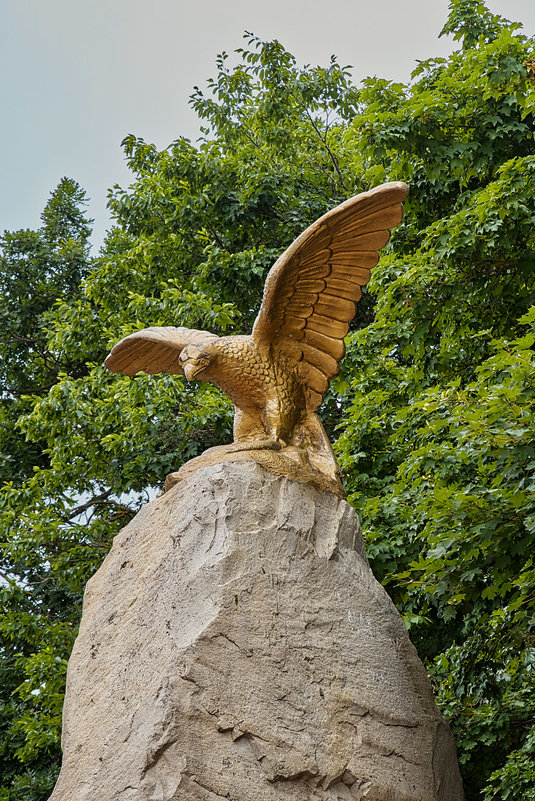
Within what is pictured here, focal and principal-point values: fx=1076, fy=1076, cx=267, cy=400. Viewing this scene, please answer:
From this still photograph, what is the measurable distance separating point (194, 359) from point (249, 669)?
1.72 meters

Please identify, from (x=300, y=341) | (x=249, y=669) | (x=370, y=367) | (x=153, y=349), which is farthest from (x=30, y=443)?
(x=249, y=669)

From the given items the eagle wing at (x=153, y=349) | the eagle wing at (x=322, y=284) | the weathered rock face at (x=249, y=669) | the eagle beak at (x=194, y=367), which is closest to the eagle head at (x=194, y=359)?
the eagle beak at (x=194, y=367)

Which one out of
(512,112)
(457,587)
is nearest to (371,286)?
(512,112)

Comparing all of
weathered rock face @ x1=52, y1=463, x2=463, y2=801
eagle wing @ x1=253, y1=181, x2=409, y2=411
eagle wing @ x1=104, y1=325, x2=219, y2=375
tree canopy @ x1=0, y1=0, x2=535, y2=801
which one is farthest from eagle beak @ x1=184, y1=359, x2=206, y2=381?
tree canopy @ x1=0, y1=0, x2=535, y2=801

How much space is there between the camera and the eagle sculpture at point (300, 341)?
566 centimetres

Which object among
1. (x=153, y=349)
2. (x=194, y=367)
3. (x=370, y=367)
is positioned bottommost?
(x=194, y=367)

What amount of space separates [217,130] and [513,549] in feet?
28.0

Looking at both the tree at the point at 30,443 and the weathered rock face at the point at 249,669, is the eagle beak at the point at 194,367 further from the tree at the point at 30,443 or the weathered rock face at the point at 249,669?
the tree at the point at 30,443

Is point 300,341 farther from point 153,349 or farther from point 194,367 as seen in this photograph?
point 153,349

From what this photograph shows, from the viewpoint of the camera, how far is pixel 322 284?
586 cm

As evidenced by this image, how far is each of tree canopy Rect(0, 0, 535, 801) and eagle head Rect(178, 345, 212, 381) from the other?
152 cm

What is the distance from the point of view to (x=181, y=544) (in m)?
5.09

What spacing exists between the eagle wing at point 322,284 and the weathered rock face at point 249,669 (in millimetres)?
863

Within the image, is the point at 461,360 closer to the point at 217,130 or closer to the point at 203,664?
the point at 203,664
